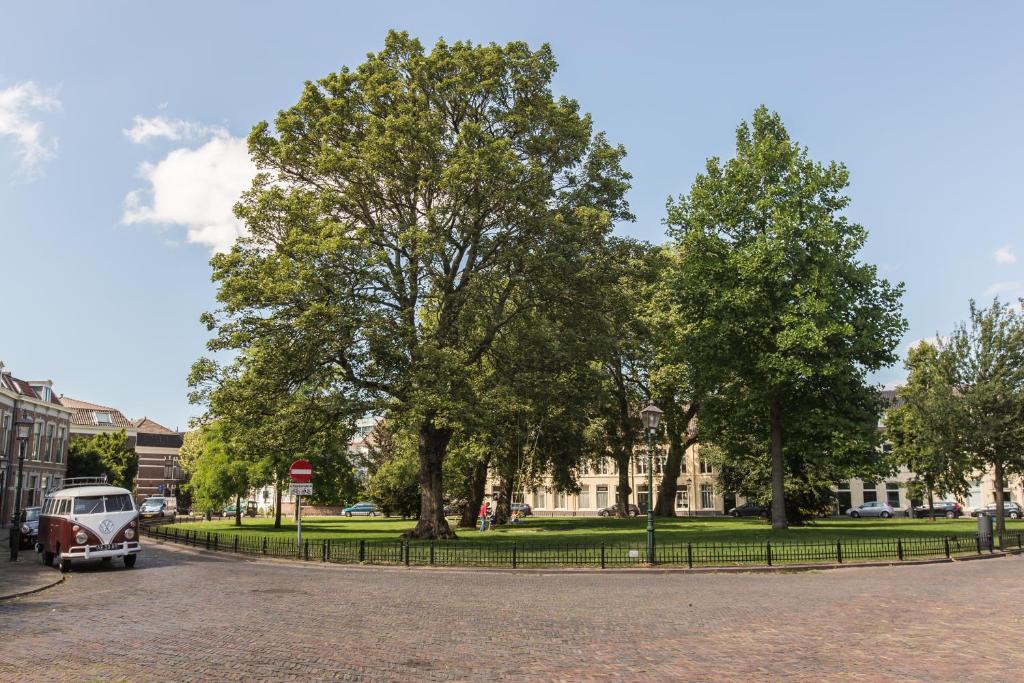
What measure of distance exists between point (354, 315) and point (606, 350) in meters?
10.8

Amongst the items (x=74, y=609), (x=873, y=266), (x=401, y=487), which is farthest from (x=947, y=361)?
(x=401, y=487)

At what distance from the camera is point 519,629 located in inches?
491

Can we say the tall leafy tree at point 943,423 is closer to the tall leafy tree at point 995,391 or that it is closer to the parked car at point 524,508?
the tall leafy tree at point 995,391

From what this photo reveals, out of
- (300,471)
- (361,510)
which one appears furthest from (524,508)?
(300,471)

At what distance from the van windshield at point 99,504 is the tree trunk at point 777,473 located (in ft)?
86.7

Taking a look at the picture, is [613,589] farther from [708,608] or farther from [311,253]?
[311,253]

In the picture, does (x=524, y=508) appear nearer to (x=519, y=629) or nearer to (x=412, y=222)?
(x=412, y=222)

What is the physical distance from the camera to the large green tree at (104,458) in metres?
84.6

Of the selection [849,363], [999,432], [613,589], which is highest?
[849,363]

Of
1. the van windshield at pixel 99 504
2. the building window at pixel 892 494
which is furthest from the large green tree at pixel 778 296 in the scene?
the building window at pixel 892 494

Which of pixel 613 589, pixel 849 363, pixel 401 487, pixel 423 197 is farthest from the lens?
pixel 401 487

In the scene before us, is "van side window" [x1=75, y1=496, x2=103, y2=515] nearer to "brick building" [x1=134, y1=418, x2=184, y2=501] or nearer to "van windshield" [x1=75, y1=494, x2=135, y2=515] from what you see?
"van windshield" [x1=75, y1=494, x2=135, y2=515]

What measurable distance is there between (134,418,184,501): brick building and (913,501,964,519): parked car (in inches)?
4156

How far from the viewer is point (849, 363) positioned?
33.5 m
